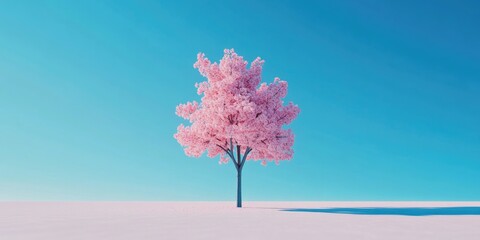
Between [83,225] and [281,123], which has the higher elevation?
[281,123]

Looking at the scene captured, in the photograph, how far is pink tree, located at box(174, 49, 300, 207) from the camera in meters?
34.1

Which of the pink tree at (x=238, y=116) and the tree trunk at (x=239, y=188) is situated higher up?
the pink tree at (x=238, y=116)

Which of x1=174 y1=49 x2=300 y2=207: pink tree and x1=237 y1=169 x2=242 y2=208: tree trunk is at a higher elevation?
x1=174 y1=49 x2=300 y2=207: pink tree

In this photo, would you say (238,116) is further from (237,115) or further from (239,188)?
(239,188)

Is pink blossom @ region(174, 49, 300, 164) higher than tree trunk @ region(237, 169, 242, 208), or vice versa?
pink blossom @ region(174, 49, 300, 164)

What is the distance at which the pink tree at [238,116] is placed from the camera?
34.1m

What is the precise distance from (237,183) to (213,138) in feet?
13.4

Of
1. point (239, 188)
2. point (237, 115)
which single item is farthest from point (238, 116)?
point (239, 188)

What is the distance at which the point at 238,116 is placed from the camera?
3444cm

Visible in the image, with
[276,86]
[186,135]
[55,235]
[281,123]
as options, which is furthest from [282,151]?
[55,235]

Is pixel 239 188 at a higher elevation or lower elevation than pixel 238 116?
lower

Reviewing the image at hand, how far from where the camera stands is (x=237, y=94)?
3453cm

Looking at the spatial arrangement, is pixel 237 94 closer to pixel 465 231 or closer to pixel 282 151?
pixel 282 151

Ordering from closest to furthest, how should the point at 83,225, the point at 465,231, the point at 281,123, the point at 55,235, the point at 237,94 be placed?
the point at 55,235, the point at 465,231, the point at 83,225, the point at 237,94, the point at 281,123
